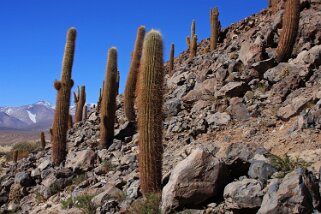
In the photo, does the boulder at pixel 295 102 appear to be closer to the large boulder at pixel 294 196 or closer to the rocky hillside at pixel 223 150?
the rocky hillside at pixel 223 150

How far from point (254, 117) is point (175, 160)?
232 cm

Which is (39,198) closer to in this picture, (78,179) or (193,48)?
(78,179)

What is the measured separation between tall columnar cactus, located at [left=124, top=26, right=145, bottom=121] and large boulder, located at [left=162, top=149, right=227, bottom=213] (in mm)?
8748

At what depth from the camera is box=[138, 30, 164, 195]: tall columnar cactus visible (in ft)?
26.8

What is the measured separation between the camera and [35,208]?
1095cm

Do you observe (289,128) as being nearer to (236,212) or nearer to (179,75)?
(236,212)

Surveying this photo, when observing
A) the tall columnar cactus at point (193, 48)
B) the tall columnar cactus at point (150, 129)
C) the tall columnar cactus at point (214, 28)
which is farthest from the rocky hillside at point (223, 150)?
the tall columnar cactus at point (193, 48)

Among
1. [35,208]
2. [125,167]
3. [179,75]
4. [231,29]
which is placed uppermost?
[231,29]

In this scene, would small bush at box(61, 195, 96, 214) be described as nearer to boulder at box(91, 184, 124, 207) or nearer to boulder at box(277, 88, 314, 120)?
boulder at box(91, 184, 124, 207)

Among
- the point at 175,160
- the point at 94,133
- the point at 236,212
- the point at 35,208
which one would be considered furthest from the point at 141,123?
the point at 94,133

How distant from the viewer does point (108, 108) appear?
1391 centimetres

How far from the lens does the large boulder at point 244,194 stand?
6.01 meters

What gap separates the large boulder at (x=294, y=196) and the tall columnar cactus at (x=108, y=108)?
8496mm

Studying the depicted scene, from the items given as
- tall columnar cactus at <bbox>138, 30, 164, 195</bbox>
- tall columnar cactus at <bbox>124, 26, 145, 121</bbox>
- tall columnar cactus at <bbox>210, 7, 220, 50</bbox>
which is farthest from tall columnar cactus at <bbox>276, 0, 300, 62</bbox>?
tall columnar cactus at <bbox>210, 7, 220, 50</bbox>
